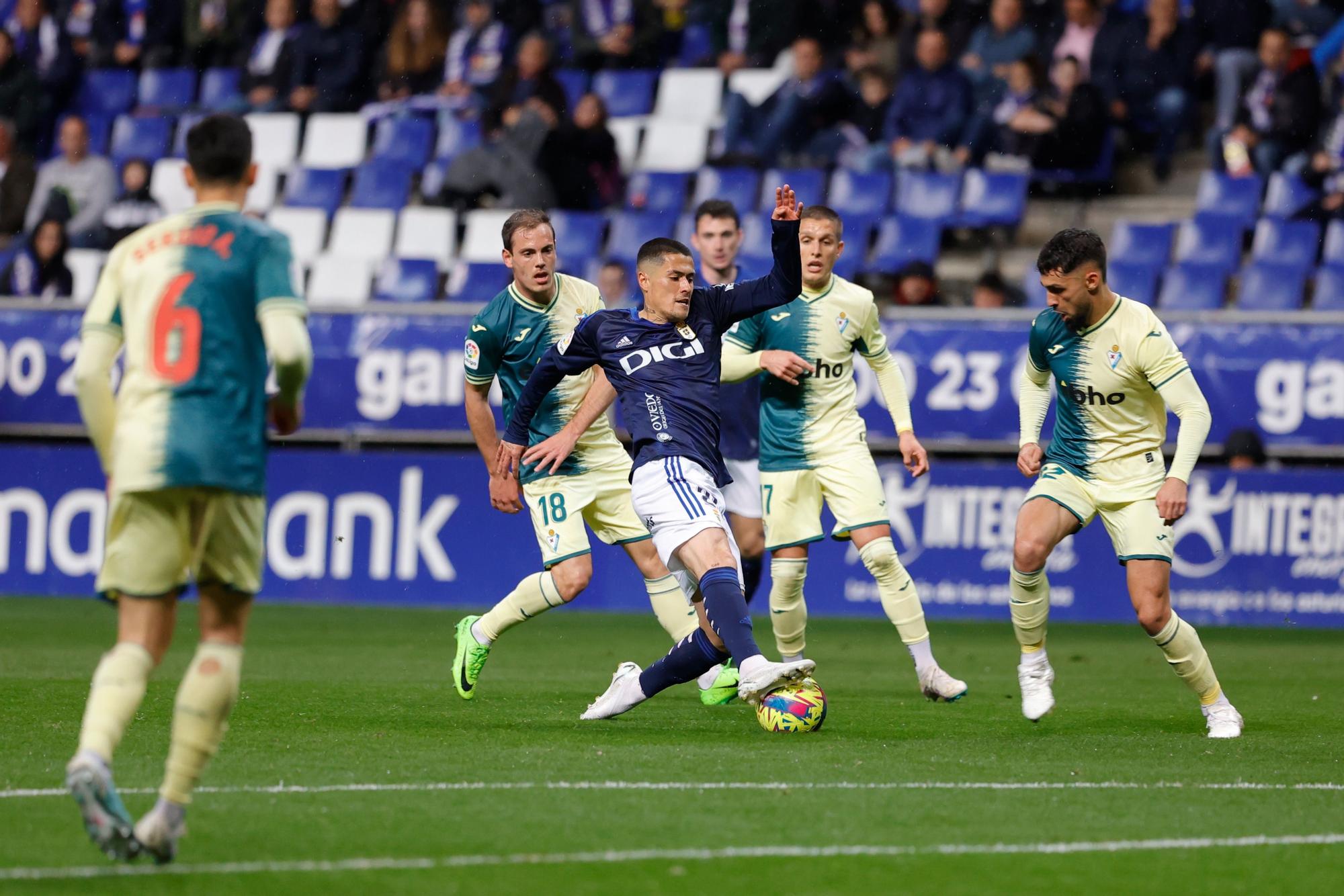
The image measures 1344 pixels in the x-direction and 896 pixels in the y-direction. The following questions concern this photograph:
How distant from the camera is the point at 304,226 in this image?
19.2 metres

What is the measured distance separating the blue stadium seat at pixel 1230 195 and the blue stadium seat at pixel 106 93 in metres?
12.1

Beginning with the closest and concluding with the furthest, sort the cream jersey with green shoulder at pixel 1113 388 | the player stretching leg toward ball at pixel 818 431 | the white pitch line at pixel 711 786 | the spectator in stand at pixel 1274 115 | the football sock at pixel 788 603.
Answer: the white pitch line at pixel 711 786
the cream jersey with green shoulder at pixel 1113 388
the player stretching leg toward ball at pixel 818 431
the football sock at pixel 788 603
the spectator in stand at pixel 1274 115

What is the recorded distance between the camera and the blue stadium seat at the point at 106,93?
2141 cm

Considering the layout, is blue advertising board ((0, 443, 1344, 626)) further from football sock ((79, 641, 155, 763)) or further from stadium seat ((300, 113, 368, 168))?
football sock ((79, 641, 155, 763))

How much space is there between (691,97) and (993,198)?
3.78 metres

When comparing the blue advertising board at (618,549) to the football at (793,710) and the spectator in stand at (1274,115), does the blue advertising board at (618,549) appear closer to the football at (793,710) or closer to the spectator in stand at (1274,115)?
the spectator in stand at (1274,115)

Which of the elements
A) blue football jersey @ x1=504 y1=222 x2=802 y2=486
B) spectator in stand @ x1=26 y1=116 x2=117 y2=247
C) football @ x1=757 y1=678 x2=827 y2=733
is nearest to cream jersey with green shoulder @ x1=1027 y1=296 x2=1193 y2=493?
blue football jersey @ x1=504 y1=222 x2=802 y2=486

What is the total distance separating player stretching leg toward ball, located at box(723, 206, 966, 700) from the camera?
9.05 m

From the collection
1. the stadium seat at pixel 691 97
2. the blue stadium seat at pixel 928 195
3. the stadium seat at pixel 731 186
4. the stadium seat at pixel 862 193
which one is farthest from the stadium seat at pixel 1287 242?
the stadium seat at pixel 691 97

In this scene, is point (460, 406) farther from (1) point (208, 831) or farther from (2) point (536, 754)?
(1) point (208, 831)

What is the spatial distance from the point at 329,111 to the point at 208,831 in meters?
16.1

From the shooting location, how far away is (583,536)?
8703 millimetres

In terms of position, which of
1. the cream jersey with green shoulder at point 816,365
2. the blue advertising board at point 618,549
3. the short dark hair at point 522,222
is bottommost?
the blue advertising board at point 618,549

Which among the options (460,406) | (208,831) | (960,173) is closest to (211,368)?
(208,831)
